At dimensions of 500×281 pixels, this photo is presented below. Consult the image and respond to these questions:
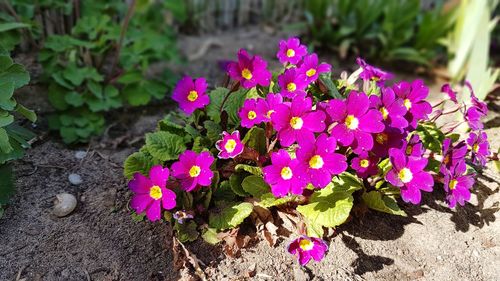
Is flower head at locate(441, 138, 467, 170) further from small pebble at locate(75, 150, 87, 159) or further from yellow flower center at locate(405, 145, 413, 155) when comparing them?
small pebble at locate(75, 150, 87, 159)

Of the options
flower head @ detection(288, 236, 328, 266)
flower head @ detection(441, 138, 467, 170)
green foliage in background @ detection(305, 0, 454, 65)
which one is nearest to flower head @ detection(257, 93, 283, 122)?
flower head @ detection(288, 236, 328, 266)

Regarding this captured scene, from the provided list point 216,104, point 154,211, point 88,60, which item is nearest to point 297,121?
point 216,104

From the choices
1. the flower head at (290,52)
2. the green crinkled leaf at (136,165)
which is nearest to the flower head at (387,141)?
the flower head at (290,52)

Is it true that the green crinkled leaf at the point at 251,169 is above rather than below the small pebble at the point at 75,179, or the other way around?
above

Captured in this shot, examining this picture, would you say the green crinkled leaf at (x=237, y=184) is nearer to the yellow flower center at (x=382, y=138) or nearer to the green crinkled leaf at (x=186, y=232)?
the green crinkled leaf at (x=186, y=232)

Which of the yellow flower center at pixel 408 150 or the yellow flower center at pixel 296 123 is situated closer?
the yellow flower center at pixel 296 123

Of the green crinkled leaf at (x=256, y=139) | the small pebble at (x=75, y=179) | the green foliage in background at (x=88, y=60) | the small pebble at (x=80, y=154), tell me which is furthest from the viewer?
the green foliage in background at (x=88, y=60)
